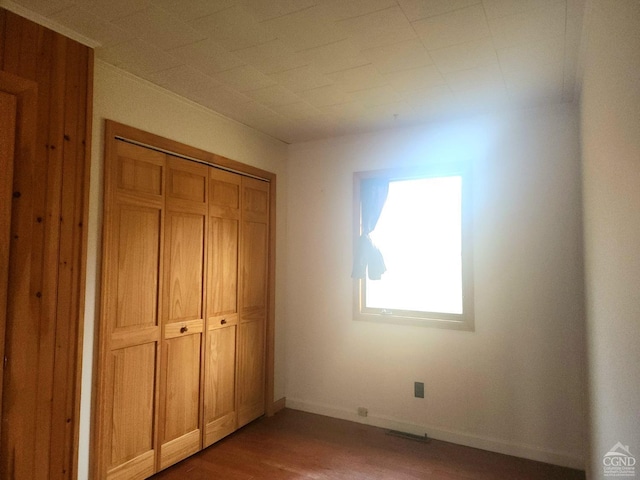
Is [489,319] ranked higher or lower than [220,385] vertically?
higher

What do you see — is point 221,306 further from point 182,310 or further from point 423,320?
point 423,320

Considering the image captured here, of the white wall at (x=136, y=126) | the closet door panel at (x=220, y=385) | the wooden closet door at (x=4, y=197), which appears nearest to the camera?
the wooden closet door at (x=4, y=197)

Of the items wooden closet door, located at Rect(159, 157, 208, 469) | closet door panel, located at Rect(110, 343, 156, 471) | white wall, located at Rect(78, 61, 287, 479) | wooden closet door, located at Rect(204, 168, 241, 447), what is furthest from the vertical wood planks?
wooden closet door, located at Rect(204, 168, 241, 447)

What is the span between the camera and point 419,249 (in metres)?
3.33

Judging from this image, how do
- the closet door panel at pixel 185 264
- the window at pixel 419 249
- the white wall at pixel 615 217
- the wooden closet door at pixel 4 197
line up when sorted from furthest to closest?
the window at pixel 419 249 < the closet door panel at pixel 185 264 < the wooden closet door at pixel 4 197 < the white wall at pixel 615 217

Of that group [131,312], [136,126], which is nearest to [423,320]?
[131,312]

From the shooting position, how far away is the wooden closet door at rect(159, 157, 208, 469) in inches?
105

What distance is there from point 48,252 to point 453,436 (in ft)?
10.0

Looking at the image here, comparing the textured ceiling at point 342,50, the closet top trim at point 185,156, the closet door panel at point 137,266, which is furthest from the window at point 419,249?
the closet door panel at point 137,266

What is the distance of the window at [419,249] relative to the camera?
314 cm

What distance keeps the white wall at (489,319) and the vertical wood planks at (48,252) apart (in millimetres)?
2136

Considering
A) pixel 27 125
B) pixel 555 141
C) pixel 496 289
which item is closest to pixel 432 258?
pixel 496 289

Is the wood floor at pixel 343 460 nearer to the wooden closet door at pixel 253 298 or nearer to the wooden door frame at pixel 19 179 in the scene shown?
the wooden closet door at pixel 253 298

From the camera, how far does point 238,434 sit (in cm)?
321
